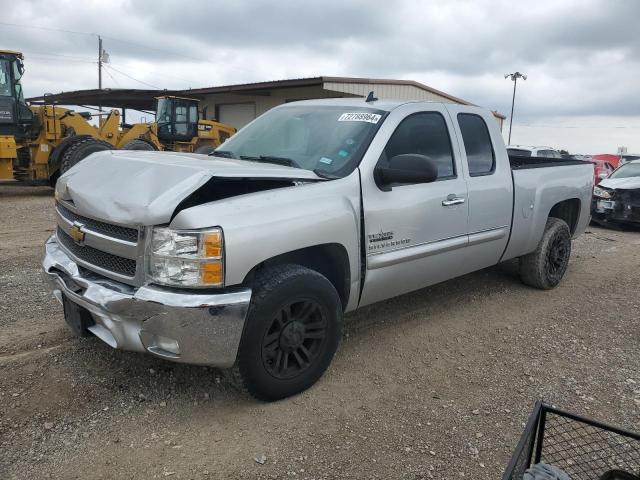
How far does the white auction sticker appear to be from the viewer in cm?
385

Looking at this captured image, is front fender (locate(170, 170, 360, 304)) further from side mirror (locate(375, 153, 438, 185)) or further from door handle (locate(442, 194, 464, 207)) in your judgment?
door handle (locate(442, 194, 464, 207))

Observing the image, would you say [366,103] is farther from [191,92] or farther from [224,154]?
[191,92]

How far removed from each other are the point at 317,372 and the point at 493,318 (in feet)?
7.03

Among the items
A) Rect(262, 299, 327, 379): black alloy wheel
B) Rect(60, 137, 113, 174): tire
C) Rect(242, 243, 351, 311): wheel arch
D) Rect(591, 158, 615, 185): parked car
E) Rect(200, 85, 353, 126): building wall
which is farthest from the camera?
Rect(200, 85, 353, 126): building wall

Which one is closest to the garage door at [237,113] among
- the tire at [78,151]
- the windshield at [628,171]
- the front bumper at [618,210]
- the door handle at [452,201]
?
the tire at [78,151]

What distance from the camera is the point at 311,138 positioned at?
156 inches

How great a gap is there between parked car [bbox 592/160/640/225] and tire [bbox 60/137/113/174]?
35.7 ft

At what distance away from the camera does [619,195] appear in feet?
34.3

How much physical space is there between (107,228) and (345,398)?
172 cm

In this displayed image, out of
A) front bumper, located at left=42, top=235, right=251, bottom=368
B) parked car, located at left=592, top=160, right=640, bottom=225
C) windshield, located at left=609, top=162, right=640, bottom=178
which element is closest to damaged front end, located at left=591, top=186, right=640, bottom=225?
parked car, located at left=592, top=160, right=640, bottom=225

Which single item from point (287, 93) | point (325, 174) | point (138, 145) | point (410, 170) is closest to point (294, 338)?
point (325, 174)

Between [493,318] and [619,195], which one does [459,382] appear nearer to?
[493,318]

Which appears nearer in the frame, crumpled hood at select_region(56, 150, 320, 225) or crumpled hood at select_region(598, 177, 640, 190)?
crumpled hood at select_region(56, 150, 320, 225)

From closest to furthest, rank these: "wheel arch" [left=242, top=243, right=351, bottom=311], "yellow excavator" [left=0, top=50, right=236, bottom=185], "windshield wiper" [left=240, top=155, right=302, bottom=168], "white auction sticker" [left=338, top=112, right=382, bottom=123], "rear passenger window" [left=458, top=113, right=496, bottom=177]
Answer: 1. "wheel arch" [left=242, top=243, right=351, bottom=311]
2. "windshield wiper" [left=240, top=155, right=302, bottom=168]
3. "white auction sticker" [left=338, top=112, right=382, bottom=123]
4. "rear passenger window" [left=458, top=113, right=496, bottom=177]
5. "yellow excavator" [left=0, top=50, right=236, bottom=185]
